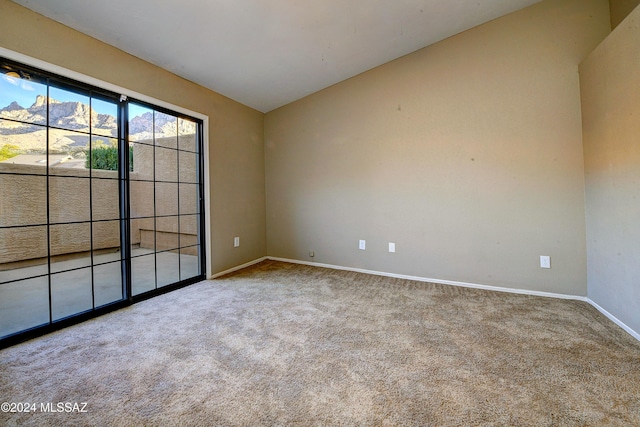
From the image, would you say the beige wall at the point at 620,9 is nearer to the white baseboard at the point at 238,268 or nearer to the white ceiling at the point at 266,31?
the white ceiling at the point at 266,31

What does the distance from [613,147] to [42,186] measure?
4662 millimetres

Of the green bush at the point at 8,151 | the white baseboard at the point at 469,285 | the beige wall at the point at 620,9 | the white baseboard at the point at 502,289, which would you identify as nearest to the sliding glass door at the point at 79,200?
the green bush at the point at 8,151

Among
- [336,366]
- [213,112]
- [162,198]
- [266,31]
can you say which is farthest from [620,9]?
[162,198]

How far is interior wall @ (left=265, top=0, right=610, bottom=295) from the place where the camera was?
275 cm

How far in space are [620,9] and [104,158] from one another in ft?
16.3

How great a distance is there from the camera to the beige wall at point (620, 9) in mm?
2302

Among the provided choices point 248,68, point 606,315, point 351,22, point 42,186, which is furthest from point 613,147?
point 42,186

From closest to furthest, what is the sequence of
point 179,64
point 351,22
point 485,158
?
point 351,22
point 179,64
point 485,158

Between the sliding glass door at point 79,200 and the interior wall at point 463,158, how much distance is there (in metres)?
1.95

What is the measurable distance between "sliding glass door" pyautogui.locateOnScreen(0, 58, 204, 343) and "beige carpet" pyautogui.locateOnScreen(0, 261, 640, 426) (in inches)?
14.7

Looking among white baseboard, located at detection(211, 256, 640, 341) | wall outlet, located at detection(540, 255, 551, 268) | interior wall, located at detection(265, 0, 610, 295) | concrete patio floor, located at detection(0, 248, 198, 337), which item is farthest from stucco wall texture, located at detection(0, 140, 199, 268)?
wall outlet, located at detection(540, 255, 551, 268)

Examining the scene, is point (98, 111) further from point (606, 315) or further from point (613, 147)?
point (606, 315)

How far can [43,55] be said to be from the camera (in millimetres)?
2057

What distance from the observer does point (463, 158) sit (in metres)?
3.16
